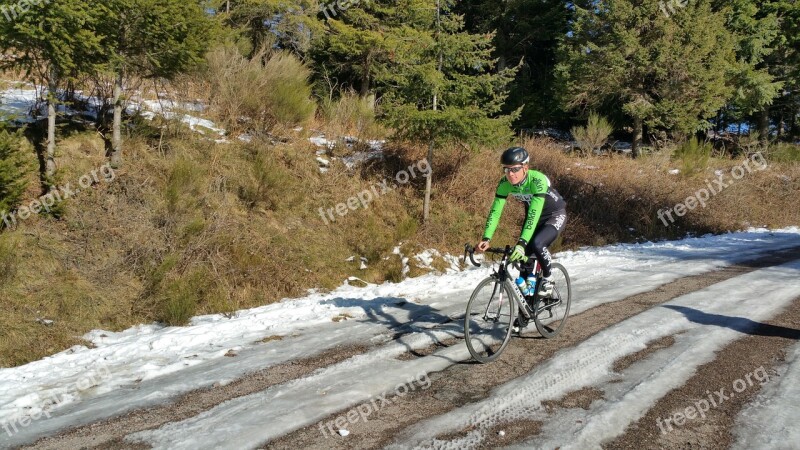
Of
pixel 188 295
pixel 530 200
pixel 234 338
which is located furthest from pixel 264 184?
pixel 530 200

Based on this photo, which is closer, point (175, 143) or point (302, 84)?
point (175, 143)

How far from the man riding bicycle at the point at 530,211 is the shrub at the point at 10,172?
23.3 feet

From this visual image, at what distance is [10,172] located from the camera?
7.41m

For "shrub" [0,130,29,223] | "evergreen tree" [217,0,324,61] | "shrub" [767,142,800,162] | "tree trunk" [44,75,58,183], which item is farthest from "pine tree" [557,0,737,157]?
"shrub" [0,130,29,223]

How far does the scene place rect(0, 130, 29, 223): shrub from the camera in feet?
24.0

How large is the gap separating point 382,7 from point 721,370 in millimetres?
16917

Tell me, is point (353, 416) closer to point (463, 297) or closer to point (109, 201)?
point (463, 297)

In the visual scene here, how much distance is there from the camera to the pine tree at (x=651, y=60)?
2127cm

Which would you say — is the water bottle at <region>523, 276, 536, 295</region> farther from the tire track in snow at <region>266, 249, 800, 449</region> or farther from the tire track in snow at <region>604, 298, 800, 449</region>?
the tire track in snow at <region>604, 298, 800, 449</region>

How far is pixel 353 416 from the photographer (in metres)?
4.27

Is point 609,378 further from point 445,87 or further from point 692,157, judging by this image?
point 692,157

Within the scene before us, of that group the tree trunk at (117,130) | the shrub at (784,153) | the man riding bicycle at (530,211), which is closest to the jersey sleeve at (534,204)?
the man riding bicycle at (530,211)

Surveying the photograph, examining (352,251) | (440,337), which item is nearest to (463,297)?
(440,337)

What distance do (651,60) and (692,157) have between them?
16.4ft
